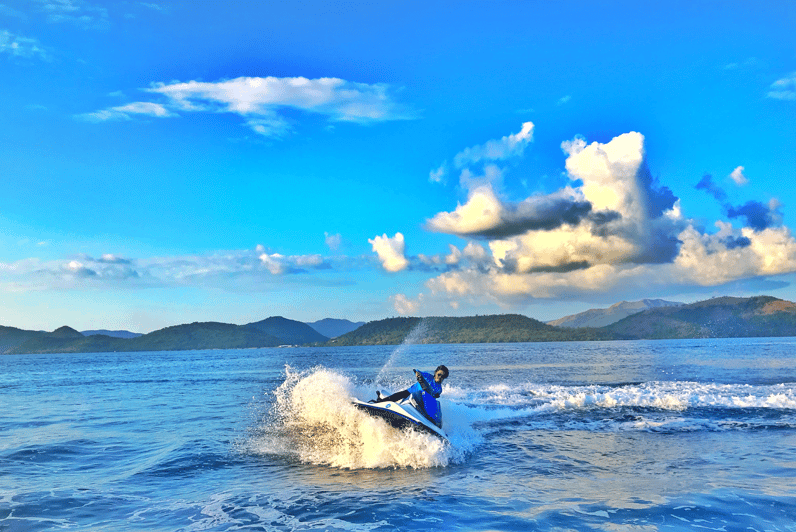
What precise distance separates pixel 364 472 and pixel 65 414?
22.8 metres

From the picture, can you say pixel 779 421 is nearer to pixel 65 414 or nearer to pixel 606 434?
pixel 606 434

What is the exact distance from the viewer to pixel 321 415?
2209 centimetres

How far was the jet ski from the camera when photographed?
16500 mm

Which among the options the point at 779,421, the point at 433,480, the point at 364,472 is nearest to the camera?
the point at 433,480

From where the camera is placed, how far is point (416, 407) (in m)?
17.4

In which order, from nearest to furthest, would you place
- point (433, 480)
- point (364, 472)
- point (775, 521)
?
point (775, 521), point (433, 480), point (364, 472)

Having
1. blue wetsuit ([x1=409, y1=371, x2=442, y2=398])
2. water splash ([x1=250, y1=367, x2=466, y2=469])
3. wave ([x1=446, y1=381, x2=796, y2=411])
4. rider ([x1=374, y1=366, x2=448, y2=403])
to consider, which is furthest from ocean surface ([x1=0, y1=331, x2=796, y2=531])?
blue wetsuit ([x1=409, y1=371, x2=442, y2=398])

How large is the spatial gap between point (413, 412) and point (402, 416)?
450mm

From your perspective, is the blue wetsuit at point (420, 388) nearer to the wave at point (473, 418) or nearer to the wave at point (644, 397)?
the wave at point (473, 418)

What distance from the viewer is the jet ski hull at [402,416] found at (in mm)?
16469

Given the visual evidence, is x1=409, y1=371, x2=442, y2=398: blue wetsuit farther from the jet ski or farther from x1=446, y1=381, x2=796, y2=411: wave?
x1=446, y1=381, x2=796, y2=411: wave

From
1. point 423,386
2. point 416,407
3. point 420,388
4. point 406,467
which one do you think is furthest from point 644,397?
point 406,467

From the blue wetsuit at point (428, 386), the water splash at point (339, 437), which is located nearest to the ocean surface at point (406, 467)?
the water splash at point (339, 437)

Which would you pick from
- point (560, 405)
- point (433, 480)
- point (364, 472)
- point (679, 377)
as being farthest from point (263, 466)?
point (679, 377)
